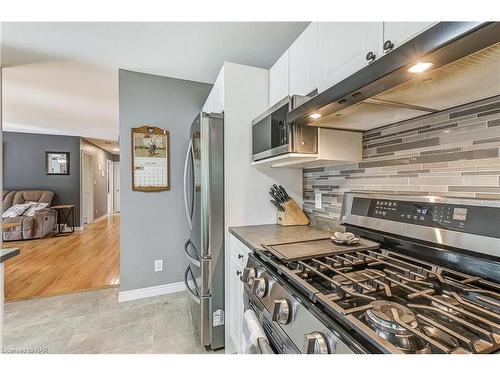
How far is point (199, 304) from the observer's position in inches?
65.2

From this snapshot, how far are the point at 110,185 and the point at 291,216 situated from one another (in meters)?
8.89

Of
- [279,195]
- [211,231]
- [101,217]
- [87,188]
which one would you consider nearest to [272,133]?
[279,195]

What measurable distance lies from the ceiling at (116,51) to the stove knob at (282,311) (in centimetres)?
186

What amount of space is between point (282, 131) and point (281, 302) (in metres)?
0.88

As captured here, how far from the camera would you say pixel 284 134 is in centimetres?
128

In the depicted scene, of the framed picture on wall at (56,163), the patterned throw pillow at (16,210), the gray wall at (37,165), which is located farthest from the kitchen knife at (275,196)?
the framed picture on wall at (56,163)

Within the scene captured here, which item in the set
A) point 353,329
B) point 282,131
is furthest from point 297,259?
point 282,131

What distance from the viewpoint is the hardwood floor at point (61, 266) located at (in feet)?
8.57

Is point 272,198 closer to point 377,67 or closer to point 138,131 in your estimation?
point 377,67

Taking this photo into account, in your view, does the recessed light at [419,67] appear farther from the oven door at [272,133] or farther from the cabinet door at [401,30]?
the oven door at [272,133]

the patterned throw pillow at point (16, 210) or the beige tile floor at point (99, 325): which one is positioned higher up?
the patterned throw pillow at point (16, 210)

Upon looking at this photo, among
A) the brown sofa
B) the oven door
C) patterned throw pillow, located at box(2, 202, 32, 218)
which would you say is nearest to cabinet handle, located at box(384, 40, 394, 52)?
the oven door

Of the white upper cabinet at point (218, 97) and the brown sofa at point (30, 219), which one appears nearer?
the white upper cabinet at point (218, 97)
